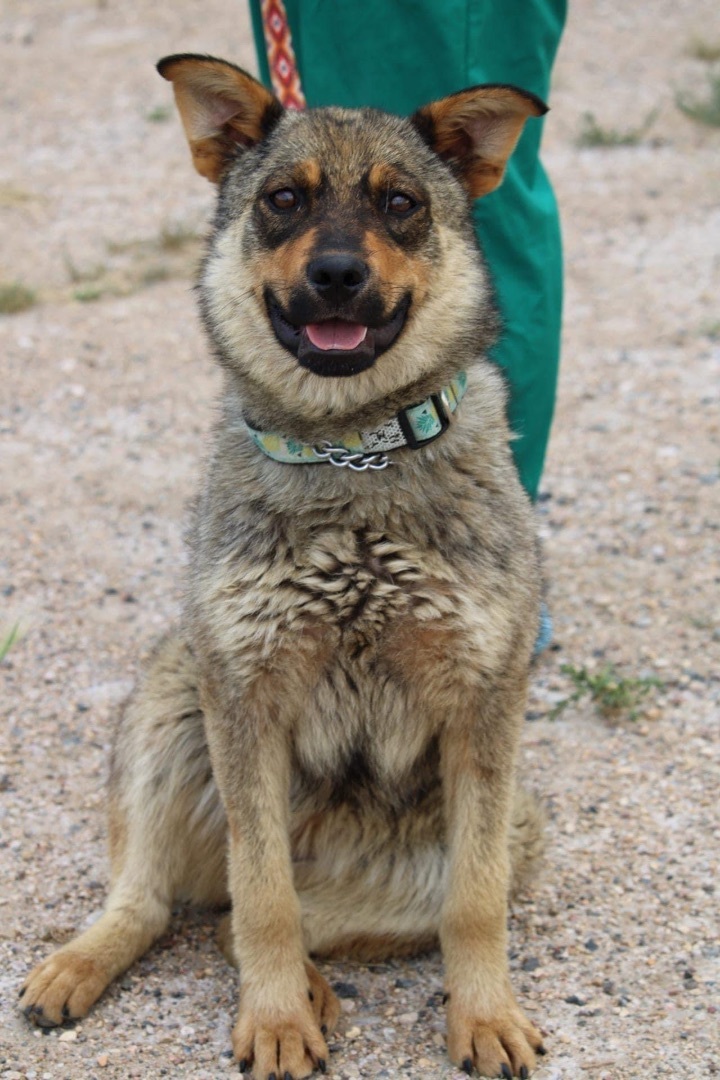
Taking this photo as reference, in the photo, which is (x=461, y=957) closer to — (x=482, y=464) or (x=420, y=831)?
(x=420, y=831)

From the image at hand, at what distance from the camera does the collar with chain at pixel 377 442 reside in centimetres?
323

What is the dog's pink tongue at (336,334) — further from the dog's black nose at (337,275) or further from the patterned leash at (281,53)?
the patterned leash at (281,53)

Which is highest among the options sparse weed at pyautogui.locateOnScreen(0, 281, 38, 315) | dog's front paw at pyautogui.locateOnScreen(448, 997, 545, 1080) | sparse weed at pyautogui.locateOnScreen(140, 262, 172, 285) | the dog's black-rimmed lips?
the dog's black-rimmed lips

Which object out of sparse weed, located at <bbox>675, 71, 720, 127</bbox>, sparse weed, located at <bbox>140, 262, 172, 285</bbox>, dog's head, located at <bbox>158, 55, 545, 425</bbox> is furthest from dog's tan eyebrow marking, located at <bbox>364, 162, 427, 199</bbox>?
sparse weed, located at <bbox>675, 71, 720, 127</bbox>

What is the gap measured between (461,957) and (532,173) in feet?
8.49

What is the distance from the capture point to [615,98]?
9789mm

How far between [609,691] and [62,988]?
2.07m

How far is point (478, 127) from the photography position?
3.39m

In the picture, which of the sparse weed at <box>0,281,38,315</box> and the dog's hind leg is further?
the sparse weed at <box>0,281,38,315</box>

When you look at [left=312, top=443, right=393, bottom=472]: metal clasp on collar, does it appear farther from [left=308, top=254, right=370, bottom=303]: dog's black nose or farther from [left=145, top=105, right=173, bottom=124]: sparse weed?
[left=145, top=105, right=173, bottom=124]: sparse weed

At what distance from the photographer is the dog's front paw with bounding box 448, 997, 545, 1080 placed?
10.3 feet

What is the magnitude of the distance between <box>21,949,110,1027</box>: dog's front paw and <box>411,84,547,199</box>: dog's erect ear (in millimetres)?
2237

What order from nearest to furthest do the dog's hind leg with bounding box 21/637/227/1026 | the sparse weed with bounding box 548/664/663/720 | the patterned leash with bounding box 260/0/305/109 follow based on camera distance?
the dog's hind leg with bounding box 21/637/227/1026 < the patterned leash with bounding box 260/0/305/109 < the sparse weed with bounding box 548/664/663/720

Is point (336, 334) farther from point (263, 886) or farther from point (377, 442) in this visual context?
point (263, 886)
